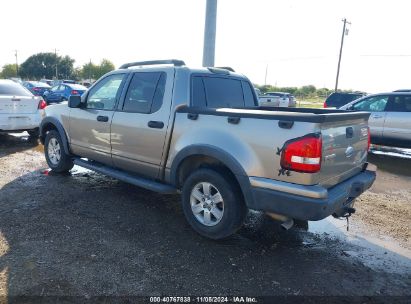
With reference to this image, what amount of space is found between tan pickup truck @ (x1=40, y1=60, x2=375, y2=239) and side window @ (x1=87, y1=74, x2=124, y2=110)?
17 millimetres

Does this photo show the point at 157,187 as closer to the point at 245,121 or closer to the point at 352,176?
the point at 245,121

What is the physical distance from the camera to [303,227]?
452 centimetres

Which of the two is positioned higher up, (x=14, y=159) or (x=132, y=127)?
(x=132, y=127)

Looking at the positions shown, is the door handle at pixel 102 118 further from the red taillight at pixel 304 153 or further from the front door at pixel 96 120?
the red taillight at pixel 304 153

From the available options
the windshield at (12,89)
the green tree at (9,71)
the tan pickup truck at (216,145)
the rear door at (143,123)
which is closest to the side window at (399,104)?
the tan pickup truck at (216,145)

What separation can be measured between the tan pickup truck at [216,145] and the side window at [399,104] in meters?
5.84

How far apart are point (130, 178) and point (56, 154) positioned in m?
2.37

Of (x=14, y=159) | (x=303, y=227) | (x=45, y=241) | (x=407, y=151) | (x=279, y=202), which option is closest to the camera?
(x=279, y=202)

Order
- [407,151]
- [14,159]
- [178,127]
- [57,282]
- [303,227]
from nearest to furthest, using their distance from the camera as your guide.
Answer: [57,282], [178,127], [303,227], [14,159], [407,151]

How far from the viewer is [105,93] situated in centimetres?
530

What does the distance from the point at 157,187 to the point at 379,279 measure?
2.59 metres

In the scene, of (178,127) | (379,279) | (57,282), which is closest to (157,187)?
(178,127)

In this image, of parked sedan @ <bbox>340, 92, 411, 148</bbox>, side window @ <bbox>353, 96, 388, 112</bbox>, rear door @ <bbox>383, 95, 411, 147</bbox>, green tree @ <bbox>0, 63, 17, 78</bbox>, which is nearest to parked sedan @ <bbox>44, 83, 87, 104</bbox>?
side window @ <bbox>353, 96, 388, 112</bbox>

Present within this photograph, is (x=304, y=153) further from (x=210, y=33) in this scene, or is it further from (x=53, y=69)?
(x=53, y=69)
